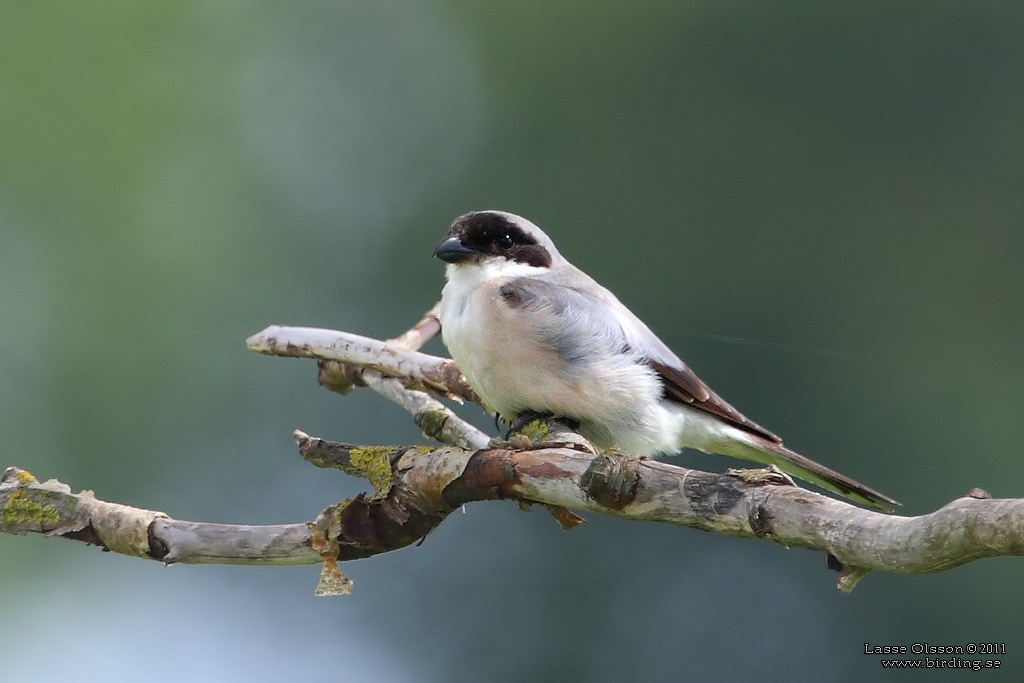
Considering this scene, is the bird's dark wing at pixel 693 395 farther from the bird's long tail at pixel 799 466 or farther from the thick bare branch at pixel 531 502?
the thick bare branch at pixel 531 502

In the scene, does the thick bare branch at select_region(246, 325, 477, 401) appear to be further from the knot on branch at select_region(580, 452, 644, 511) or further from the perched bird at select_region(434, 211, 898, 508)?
the knot on branch at select_region(580, 452, 644, 511)

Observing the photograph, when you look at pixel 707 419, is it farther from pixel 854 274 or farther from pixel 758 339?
pixel 854 274

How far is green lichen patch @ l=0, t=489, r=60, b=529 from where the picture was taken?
3.04 meters

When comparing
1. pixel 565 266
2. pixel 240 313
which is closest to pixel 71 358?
pixel 240 313

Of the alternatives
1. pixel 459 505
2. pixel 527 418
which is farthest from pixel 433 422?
pixel 459 505

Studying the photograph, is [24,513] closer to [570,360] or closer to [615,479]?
[615,479]

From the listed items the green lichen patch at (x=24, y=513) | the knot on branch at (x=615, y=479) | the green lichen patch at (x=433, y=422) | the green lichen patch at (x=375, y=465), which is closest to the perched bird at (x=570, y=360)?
the green lichen patch at (x=433, y=422)

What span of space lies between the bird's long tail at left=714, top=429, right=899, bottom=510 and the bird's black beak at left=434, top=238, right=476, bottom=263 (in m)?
1.17

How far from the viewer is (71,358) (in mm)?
9531

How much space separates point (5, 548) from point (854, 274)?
22.3ft

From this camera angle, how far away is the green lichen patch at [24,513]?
3.04 metres

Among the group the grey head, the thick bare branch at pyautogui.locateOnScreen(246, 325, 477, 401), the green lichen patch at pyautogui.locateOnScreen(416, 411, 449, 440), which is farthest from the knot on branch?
the grey head

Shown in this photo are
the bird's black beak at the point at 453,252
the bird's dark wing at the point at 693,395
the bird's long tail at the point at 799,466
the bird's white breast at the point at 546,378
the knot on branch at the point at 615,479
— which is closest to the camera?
the knot on branch at the point at 615,479

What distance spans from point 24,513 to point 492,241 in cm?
195
